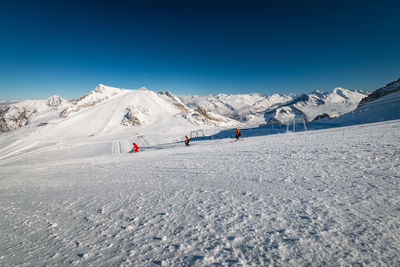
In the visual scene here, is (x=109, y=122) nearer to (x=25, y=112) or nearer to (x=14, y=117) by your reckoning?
(x=25, y=112)

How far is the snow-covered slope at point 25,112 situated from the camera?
8511cm

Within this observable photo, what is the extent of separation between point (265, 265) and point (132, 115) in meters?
77.6

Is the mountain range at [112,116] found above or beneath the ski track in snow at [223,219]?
above

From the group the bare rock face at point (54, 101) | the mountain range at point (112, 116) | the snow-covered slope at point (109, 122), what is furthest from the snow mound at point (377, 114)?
the bare rock face at point (54, 101)

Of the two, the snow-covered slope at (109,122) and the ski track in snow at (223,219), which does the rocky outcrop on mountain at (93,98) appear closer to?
the snow-covered slope at (109,122)

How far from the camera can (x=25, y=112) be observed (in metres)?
93.9

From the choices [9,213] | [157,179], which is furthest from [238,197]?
[9,213]

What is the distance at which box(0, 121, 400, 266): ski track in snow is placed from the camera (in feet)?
9.59

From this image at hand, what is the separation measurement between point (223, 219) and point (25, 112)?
134 m

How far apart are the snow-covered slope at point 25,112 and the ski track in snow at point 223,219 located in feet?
334

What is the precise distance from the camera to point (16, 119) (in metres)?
90.3

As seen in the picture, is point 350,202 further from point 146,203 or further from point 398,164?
point 146,203

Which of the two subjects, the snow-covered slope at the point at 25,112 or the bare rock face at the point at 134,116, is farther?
the snow-covered slope at the point at 25,112

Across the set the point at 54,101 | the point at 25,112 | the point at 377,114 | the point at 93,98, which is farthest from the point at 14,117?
the point at 377,114
